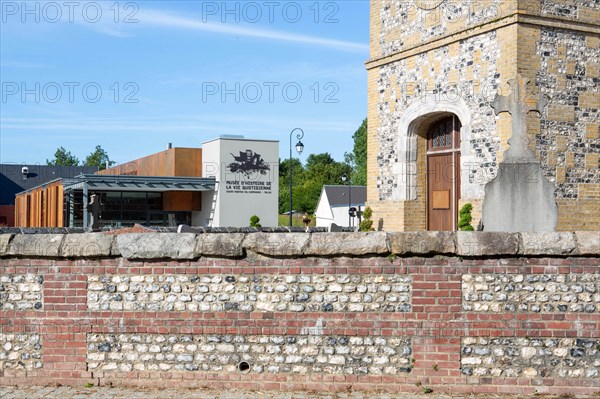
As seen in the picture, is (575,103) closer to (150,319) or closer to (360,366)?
(360,366)

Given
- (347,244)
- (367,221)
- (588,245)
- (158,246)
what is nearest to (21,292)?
(158,246)

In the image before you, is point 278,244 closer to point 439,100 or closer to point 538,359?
point 538,359

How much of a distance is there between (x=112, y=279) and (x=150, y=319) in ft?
2.03

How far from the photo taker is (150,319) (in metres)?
7.87

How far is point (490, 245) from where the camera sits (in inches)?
297

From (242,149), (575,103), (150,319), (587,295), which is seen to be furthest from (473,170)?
(242,149)

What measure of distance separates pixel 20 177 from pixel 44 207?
3168 centimetres

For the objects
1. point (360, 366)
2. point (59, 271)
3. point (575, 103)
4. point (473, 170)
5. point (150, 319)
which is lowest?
point (360, 366)

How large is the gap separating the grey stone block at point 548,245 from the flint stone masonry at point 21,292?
534 cm

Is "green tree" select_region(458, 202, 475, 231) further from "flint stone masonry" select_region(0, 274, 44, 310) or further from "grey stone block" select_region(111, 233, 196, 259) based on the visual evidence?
"flint stone masonry" select_region(0, 274, 44, 310)

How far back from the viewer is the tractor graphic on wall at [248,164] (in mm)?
43500

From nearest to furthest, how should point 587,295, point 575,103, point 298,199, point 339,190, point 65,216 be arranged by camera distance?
point 587,295, point 575,103, point 65,216, point 339,190, point 298,199

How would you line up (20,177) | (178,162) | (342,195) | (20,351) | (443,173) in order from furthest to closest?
(20,177)
(342,195)
(178,162)
(443,173)
(20,351)

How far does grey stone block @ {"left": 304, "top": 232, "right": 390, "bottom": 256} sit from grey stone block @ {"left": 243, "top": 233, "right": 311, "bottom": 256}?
9 cm
